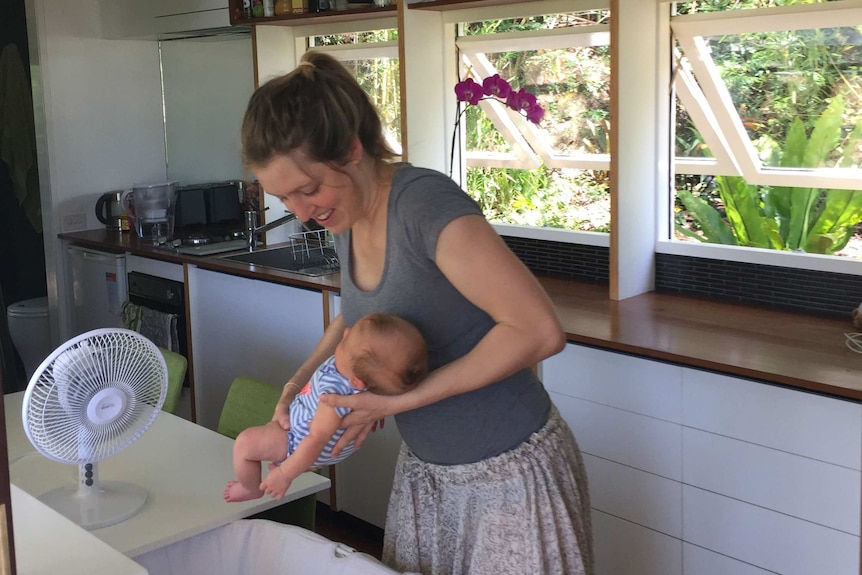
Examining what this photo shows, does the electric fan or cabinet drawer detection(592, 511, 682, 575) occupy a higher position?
the electric fan

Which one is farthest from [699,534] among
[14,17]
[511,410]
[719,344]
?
[14,17]

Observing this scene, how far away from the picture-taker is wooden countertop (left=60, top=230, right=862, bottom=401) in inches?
86.2

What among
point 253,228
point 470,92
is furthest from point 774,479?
point 253,228

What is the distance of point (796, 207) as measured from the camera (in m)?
2.86

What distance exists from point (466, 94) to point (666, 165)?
0.73 meters

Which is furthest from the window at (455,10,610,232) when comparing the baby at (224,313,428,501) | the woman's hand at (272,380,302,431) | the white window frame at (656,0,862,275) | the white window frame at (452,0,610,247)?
the baby at (224,313,428,501)

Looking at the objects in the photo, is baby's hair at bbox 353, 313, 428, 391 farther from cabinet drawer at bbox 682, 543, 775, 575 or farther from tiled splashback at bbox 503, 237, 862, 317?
tiled splashback at bbox 503, 237, 862, 317

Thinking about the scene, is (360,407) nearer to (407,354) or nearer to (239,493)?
(407,354)

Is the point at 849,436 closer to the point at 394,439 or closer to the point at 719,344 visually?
the point at 719,344

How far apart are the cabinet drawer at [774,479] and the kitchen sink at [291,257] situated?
1.92 metres

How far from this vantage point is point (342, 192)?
154 cm

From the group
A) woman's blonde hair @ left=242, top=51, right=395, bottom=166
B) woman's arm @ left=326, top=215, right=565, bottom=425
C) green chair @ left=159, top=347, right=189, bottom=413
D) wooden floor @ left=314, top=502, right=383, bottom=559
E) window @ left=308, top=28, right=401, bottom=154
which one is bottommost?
wooden floor @ left=314, top=502, right=383, bottom=559

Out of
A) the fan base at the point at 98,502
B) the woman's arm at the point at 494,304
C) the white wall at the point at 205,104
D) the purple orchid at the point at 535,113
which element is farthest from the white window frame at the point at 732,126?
the white wall at the point at 205,104

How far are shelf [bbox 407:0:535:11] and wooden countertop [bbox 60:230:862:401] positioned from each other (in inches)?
38.4
